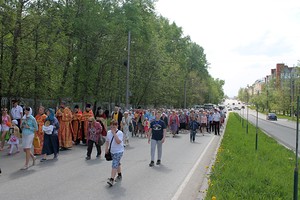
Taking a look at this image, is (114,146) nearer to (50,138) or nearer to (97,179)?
(97,179)

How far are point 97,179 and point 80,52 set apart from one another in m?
23.8

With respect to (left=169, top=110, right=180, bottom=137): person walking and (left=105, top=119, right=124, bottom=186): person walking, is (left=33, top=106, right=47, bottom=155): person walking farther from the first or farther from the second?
(left=169, top=110, right=180, bottom=137): person walking

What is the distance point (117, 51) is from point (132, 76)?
6.62 meters

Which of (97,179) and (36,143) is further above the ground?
(36,143)

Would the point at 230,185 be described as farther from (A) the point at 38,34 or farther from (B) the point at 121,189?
(A) the point at 38,34

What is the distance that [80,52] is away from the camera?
32281 mm

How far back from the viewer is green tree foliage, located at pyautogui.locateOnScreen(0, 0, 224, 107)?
20969 mm

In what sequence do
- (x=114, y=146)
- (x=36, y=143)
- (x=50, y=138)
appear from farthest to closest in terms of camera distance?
(x=36, y=143) < (x=50, y=138) < (x=114, y=146)

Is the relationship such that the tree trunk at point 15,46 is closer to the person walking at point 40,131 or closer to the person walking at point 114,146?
the person walking at point 40,131

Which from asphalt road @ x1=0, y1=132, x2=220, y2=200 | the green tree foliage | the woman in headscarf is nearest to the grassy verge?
asphalt road @ x1=0, y1=132, x2=220, y2=200

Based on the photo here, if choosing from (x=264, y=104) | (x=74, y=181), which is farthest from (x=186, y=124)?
(x=264, y=104)

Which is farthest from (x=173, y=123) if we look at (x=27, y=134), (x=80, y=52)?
(x=27, y=134)

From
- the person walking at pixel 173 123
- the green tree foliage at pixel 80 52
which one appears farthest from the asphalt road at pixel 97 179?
the person walking at pixel 173 123

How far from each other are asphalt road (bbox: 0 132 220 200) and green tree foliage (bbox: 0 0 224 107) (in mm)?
8093
